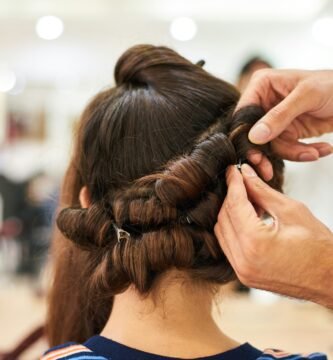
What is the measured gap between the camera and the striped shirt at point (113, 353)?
2.52 feet

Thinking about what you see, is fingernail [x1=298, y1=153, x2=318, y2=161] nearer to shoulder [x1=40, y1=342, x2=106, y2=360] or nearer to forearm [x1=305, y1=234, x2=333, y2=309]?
forearm [x1=305, y1=234, x2=333, y2=309]

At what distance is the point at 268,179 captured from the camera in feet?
2.82

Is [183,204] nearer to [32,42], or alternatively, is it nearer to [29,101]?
[32,42]

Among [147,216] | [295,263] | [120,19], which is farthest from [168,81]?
[120,19]

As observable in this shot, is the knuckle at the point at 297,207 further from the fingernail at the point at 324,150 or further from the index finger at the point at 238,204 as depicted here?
the fingernail at the point at 324,150

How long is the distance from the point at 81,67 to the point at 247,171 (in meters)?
4.42

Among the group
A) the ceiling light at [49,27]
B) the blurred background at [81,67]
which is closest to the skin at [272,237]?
the blurred background at [81,67]

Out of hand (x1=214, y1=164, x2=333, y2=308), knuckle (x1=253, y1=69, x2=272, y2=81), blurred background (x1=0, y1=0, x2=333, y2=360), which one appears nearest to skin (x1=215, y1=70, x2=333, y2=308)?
hand (x1=214, y1=164, x2=333, y2=308)

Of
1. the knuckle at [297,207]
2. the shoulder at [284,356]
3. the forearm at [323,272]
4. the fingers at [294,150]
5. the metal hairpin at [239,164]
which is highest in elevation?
the metal hairpin at [239,164]

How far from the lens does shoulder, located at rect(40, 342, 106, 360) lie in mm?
762

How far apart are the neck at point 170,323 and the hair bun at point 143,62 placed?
0.36 metres

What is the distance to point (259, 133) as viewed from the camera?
2.70ft

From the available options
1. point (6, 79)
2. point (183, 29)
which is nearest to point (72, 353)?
point (183, 29)

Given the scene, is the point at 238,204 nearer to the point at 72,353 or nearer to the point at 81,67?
the point at 72,353
